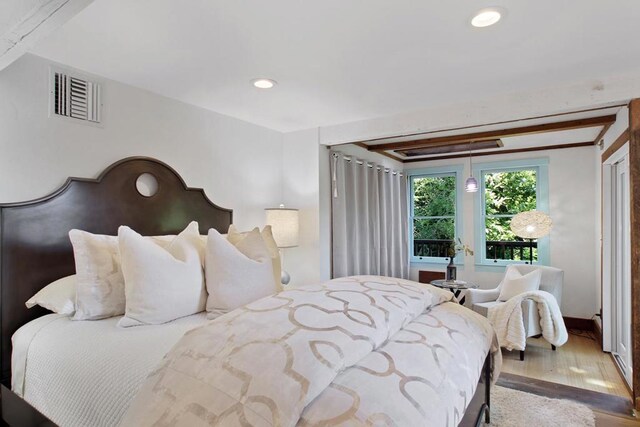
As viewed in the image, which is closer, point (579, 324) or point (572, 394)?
point (572, 394)

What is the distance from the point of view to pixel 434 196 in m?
5.82

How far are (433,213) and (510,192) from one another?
3.74 feet

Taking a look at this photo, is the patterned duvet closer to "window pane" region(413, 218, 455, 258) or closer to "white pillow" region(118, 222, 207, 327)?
"white pillow" region(118, 222, 207, 327)

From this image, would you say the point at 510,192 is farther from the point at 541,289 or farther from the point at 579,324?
the point at 579,324

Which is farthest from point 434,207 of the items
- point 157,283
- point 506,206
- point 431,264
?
point 157,283

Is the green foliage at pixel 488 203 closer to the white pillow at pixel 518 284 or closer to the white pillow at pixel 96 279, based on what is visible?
the white pillow at pixel 518 284

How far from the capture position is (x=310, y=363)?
37.7 inches

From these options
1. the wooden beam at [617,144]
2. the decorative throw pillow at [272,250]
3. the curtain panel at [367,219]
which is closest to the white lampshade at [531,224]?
the wooden beam at [617,144]

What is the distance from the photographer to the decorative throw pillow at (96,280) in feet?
5.85

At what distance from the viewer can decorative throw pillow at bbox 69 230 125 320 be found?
5.85ft

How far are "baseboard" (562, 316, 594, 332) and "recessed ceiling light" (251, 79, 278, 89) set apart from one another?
4682mm

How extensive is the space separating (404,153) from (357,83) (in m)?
3.03

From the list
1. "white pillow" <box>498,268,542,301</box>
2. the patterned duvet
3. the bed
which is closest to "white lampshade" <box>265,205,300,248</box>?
the bed

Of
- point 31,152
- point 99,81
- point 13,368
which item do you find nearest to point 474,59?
point 99,81
